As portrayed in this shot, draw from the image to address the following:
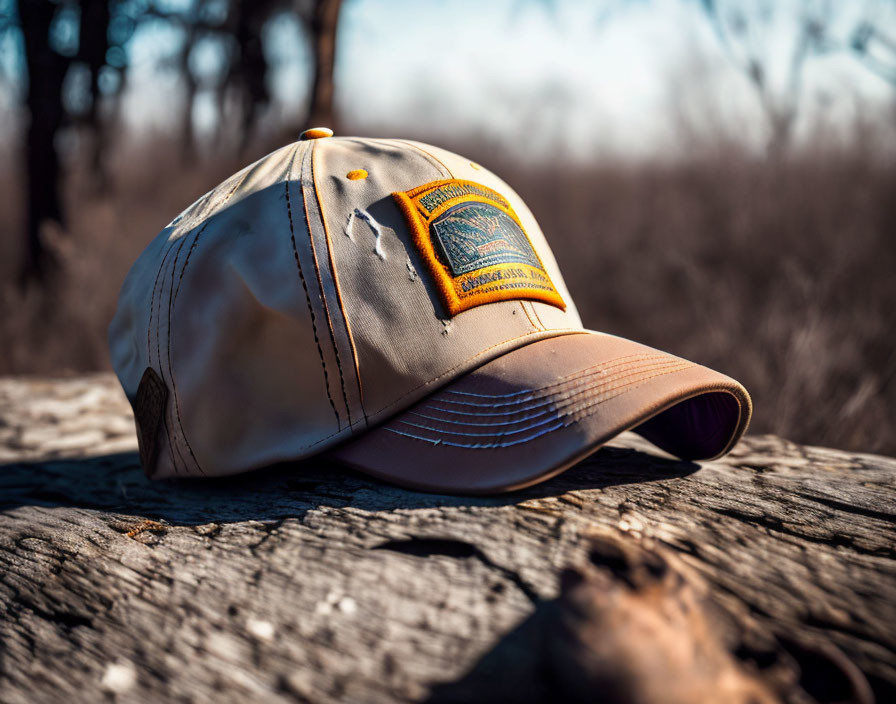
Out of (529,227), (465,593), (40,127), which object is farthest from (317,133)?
(40,127)

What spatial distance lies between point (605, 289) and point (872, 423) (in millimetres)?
3977

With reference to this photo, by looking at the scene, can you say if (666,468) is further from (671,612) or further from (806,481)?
(671,612)

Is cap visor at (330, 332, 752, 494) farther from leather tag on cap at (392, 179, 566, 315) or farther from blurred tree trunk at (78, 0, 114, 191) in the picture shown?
blurred tree trunk at (78, 0, 114, 191)

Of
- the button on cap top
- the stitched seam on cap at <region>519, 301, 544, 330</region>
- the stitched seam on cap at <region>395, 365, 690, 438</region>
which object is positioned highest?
the button on cap top

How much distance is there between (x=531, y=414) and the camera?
3.65 ft

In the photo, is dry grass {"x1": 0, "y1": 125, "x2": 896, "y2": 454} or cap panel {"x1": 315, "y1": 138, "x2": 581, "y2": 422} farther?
dry grass {"x1": 0, "y1": 125, "x2": 896, "y2": 454}

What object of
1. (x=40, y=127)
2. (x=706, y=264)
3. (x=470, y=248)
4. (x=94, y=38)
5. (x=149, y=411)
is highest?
(x=94, y=38)

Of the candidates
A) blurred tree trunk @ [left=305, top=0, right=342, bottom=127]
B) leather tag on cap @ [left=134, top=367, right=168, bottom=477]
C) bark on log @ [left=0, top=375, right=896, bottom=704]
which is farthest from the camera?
blurred tree trunk @ [left=305, top=0, right=342, bottom=127]

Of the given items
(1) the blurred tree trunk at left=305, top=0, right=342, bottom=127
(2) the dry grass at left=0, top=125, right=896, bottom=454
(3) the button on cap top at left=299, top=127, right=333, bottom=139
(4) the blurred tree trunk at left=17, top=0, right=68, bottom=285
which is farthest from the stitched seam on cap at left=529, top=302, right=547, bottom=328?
(4) the blurred tree trunk at left=17, top=0, right=68, bottom=285

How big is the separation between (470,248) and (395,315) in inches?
7.8

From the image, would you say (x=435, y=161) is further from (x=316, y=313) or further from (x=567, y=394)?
(x=567, y=394)

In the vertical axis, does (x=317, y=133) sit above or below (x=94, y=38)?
below

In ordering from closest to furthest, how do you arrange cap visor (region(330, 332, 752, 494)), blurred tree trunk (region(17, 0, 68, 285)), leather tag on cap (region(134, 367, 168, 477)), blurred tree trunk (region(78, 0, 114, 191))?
cap visor (region(330, 332, 752, 494))
leather tag on cap (region(134, 367, 168, 477))
blurred tree trunk (region(17, 0, 68, 285))
blurred tree trunk (region(78, 0, 114, 191))

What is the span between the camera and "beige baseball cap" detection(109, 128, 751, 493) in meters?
1.14
